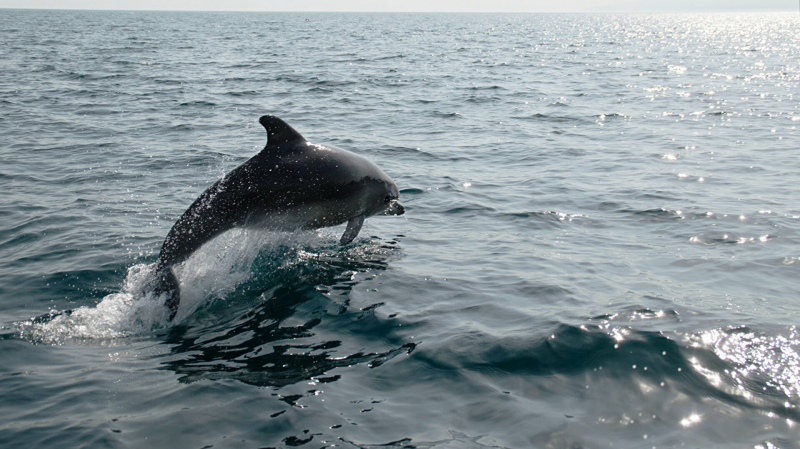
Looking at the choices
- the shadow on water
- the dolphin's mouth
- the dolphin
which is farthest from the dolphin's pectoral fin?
the dolphin's mouth

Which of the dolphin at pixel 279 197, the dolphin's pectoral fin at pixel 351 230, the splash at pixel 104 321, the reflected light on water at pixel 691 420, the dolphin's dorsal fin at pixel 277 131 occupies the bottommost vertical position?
the splash at pixel 104 321

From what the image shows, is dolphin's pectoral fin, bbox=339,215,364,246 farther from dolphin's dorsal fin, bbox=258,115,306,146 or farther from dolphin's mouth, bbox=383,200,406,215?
dolphin's dorsal fin, bbox=258,115,306,146

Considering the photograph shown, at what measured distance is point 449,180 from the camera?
1369cm

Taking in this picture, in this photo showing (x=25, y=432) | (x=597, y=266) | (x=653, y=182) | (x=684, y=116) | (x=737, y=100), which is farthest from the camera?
(x=737, y=100)

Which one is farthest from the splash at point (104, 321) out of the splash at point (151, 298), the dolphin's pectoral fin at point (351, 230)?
the dolphin's pectoral fin at point (351, 230)

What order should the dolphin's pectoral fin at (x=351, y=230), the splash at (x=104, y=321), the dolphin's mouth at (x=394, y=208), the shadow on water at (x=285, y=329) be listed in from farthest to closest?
the dolphin's mouth at (x=394, y=208) → the dolphin's pectoral fin at (x=351, y=230) → the splash at (x=104, y=321) → the shadow on water at (x=285, y=329)

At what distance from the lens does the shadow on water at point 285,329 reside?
6.04 metres

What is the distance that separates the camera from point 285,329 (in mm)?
6926

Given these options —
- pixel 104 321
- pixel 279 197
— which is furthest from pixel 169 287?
pixel 279 197

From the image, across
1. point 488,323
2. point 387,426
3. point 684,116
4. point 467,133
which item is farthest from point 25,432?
point 684,116

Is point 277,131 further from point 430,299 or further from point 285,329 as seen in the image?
point 430,299

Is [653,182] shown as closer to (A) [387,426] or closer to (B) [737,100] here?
(A) [387,426]

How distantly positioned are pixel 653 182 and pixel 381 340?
8.59 m

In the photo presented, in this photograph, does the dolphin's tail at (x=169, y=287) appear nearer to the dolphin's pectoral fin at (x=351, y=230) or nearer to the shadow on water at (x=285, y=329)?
the shadow on water at (x=285, y=329)
